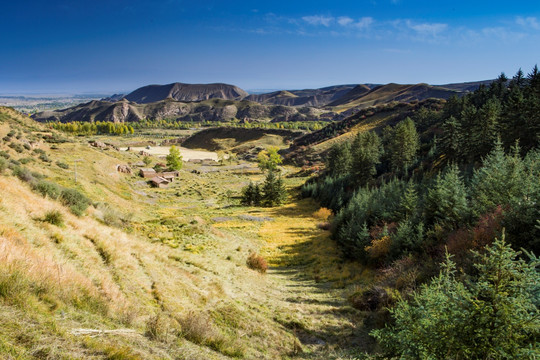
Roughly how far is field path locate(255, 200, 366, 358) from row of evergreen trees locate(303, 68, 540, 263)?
305cm

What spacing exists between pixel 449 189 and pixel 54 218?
2674cm

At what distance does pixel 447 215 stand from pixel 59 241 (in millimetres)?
24725

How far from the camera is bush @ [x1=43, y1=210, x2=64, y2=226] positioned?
1217cm

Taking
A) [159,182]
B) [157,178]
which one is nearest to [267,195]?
[159,182]

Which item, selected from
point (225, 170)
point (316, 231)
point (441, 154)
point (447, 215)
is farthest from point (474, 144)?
point (225, 170)

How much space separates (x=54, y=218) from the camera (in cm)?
1237

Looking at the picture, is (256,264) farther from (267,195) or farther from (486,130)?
(486,130)

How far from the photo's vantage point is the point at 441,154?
199 feet

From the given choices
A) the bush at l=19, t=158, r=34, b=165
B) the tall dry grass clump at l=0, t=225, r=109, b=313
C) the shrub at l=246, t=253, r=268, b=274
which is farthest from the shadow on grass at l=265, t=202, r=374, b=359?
the bush at l=19, t=158, r=34, b=165

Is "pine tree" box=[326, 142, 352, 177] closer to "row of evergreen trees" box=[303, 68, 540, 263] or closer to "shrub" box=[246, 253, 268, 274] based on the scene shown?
"row of evergreen trees" box=[303, 68, 540, 263]

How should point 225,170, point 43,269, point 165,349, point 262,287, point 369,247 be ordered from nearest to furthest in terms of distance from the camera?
point 165,349 → point 43,269 → point 262,287 → point 369,247 → point 225,170

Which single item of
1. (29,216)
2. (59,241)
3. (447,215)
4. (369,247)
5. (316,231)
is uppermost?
(29,216)

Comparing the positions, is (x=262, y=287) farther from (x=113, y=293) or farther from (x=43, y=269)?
(x=43, y=269)

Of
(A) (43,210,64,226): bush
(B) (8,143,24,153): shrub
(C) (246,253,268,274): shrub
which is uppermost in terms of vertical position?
(B) (8,143,24,153): shrub
